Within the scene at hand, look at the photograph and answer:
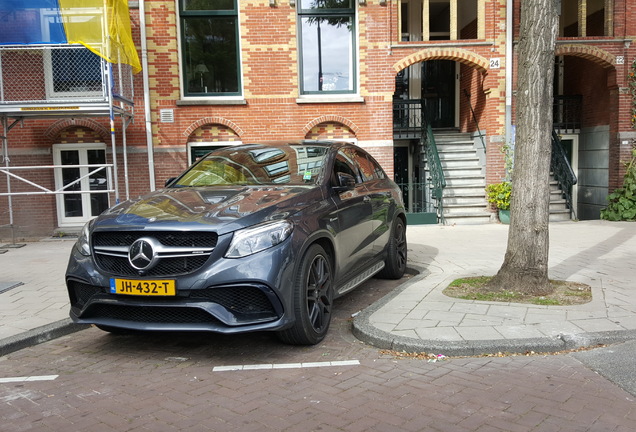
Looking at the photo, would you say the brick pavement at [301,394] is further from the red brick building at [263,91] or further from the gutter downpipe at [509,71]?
the gutter downpipe at [509,71]

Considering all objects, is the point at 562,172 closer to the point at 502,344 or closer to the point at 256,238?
the point at 502,344

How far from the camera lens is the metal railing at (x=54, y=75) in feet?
35.7

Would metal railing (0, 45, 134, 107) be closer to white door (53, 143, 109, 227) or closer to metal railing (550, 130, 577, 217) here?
white door (53, 143, 109, 227)

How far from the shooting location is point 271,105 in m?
11.8

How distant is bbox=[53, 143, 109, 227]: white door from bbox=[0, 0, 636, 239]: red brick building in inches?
1.1

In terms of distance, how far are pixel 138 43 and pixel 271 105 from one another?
3.17 meters

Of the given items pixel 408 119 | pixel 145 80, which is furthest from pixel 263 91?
pixel 408 119

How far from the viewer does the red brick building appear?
11.4 metres

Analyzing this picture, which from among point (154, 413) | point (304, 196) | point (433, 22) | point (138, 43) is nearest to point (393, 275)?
point (304, 196)

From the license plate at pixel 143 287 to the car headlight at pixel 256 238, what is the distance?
1.62 ft

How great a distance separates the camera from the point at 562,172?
1270cm

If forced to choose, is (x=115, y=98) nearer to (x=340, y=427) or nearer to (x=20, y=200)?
(x=20, y=200)

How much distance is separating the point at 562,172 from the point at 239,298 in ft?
36.4

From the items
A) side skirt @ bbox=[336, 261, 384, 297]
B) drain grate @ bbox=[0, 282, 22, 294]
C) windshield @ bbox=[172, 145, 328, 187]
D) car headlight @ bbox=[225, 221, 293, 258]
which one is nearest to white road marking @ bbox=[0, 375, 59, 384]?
car headlight @ bbox=[225, 221, 293, 258]
